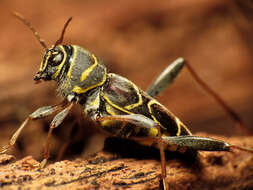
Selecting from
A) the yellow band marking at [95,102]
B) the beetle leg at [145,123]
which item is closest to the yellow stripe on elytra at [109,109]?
the yellow band marking at [95,102]

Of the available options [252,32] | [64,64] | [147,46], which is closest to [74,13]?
[147,46]

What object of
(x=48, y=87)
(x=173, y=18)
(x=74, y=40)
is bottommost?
(x=48, y=87)

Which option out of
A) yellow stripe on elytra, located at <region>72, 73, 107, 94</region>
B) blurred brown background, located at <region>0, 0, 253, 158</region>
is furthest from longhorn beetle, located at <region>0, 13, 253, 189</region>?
blurred brown background, located at <region>0, 0, 253, 158</region>

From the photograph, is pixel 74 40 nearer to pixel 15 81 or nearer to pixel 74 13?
pixel 74 13

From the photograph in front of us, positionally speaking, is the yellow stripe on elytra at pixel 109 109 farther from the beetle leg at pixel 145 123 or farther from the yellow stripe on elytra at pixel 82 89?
the yellow stripe on elytra at pixel 82 89

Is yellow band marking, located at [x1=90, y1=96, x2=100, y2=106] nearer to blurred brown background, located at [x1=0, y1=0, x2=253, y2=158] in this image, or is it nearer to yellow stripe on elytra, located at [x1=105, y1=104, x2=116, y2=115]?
yellow stripe on elytra, located at [x1=105, y1=104, x2=116, y2=115]

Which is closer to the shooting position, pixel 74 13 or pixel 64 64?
pixel 64 64

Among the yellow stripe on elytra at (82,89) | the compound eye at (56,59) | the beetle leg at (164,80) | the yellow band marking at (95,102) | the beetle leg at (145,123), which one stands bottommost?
the beetle leg at (145,123)

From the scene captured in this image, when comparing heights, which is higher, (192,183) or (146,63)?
(146,63)
